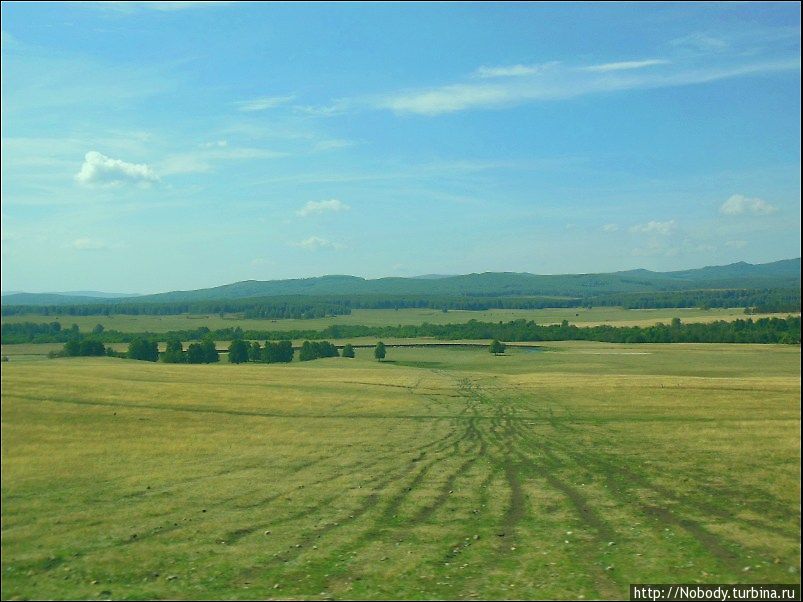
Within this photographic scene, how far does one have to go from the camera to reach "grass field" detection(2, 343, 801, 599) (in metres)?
12.5

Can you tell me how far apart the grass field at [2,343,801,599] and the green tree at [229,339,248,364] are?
24.7m

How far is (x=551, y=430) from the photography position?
3069cm

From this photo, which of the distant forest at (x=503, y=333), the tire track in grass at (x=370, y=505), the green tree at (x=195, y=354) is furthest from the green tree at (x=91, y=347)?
the tire track in grass at (x=370, y=505)

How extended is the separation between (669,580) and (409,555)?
485 cm

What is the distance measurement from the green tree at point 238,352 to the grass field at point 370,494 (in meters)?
24.7

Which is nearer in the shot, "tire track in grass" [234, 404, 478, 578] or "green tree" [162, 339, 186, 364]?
"tire track in grass" [234, 404, 478, 578]

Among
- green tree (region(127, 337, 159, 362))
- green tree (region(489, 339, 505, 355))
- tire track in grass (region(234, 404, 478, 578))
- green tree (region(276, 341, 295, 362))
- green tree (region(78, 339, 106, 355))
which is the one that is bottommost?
green tree (region(489, 339, 505, 355))

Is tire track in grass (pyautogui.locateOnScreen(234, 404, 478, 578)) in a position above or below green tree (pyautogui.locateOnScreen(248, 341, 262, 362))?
below

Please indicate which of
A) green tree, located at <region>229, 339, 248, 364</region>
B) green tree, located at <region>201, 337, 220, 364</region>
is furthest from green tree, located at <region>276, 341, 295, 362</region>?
green tree, located at <region>201, 337, 220, 364</region>

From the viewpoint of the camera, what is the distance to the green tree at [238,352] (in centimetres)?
6128

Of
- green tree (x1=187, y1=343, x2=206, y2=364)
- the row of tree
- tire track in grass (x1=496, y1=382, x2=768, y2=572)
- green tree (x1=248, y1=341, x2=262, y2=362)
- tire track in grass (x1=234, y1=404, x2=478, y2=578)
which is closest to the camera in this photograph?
tire track in grass (x1=234, y1=404, x2=478, y2=578)

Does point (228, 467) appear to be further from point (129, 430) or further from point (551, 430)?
point (551, 430)

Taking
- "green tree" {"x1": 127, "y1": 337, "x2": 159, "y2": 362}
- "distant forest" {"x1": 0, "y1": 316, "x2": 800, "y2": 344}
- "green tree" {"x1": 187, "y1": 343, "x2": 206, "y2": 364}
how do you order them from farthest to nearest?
"green tree" {"x1": 187, "y1": 343, "x2": 206, "y2": 364}, "green tree" {"x1": 127, "y1": 337, "x2": 159, "y2": 362}, "distant forest" {"x1": 0, "y1": 316, "x2": 800, "y2": 344}

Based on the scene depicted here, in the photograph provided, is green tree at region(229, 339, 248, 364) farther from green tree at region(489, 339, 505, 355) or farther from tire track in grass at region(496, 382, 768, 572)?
tire track in grass at region(496, 382, 768, 572)
